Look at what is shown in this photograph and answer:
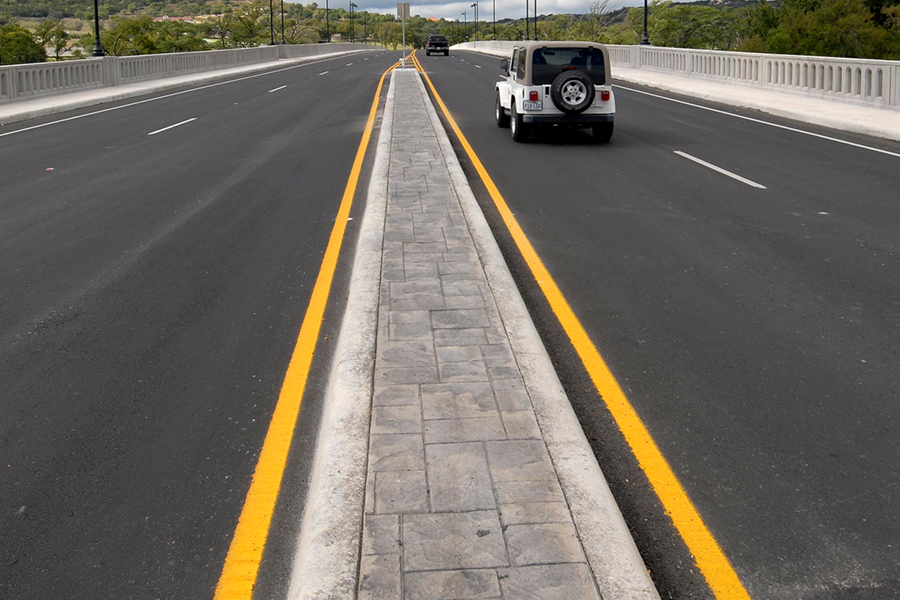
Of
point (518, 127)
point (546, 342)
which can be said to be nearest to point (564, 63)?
point (518, 127)

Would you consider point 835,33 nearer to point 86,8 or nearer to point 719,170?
point 719,170

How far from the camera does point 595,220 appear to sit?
943 cm

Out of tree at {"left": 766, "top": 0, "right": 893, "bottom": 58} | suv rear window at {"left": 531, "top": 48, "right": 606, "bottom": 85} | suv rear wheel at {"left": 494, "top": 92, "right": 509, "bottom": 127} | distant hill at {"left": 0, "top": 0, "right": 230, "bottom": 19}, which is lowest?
suv rear wheel at {"left": 494, "top": 92, "right": 509, "bottom": 127}

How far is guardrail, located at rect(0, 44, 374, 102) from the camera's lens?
25000mm

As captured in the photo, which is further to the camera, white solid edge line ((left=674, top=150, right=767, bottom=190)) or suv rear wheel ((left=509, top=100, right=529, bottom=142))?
suv rear wheel ((left=509, top=100, right=529, bottom=142))

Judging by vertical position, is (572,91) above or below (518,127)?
above

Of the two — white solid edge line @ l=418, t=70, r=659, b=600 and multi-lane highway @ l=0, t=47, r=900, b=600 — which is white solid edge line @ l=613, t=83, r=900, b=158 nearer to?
multi-lane highway @ l=0, t=47, r=900, b=600

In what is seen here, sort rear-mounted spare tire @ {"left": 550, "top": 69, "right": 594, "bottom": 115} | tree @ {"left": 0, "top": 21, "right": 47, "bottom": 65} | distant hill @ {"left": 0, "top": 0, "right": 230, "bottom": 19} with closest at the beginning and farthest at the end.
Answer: rear-mounted spare tire @ {"left": 550, "top": 69, "right": 594, "bottom": 115} → tree @ {"left": 0, "top": 21, "right": 47, "bottom": 65} → distant hill @ {"left": 0, "top": 0, "right": 230, "bottom": 19}

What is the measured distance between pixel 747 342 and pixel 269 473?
3.32 m

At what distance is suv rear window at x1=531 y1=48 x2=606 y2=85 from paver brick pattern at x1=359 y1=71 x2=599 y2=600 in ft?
29.9

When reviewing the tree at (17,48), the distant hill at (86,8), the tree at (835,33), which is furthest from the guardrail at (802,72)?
the distant hill at (86,8)

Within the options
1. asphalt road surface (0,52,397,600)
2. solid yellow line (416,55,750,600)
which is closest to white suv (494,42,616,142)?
asphalt road surface (0,52,397,600)

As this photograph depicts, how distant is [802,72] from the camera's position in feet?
75.3

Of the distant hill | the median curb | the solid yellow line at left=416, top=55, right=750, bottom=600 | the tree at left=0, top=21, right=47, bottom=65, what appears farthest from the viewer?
the distant hill
